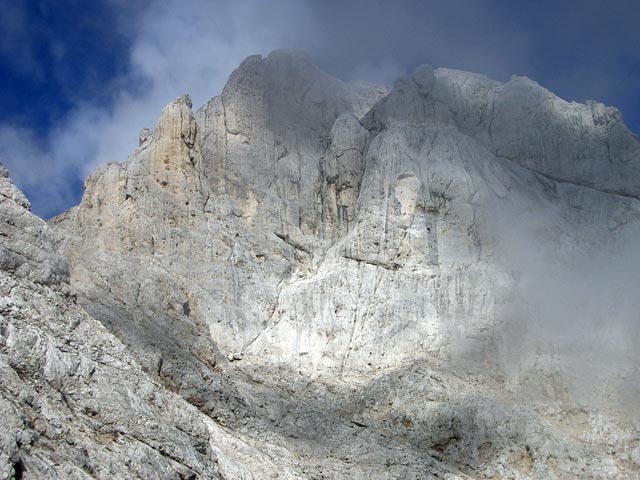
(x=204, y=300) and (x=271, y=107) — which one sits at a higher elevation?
(x=271, y=107)

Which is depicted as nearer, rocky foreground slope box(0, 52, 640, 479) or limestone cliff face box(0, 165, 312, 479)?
limestone cliff face box(0, 165, 312, 479)

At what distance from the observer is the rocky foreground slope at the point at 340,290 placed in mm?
40281

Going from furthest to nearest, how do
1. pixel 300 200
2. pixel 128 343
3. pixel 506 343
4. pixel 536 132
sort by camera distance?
pixel 536 132 < pixel 300 200 < pixel 506 343 < pixel 128 343

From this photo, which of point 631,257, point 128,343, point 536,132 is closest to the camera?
point 128,343

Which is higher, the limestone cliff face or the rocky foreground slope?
the rocky foreground slope

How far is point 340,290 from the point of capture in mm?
58219

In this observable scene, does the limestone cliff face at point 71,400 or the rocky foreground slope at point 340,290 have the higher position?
the rocky foreground slope at point 340,290

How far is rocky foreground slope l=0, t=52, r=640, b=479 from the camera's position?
40281mm

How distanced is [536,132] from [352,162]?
1358cm

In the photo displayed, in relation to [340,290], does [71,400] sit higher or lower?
lower

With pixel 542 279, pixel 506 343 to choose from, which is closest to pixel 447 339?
pixel 506 343

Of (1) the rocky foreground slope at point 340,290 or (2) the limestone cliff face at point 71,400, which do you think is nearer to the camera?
(2) the limestone cliff face at point 71,400

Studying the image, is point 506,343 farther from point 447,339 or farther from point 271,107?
point 271,107

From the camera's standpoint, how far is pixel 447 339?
184 ft
